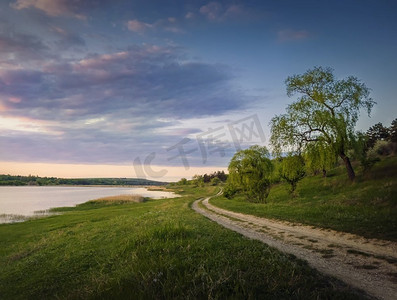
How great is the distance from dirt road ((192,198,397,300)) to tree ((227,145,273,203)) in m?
25.1

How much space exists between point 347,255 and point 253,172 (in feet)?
104

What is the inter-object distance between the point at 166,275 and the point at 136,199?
7527cm

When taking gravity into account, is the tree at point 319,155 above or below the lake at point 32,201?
above

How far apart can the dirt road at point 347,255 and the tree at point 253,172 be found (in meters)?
25.1

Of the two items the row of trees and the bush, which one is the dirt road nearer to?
the row of trees

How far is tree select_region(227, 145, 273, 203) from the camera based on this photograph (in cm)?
3984

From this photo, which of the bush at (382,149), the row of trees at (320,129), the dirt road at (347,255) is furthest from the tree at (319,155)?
the bush at (382,149)

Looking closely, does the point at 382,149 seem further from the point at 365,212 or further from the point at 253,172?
the point at 365,212

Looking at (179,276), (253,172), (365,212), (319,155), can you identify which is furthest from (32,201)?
(365,212)

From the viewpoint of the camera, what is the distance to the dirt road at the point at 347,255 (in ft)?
21.0

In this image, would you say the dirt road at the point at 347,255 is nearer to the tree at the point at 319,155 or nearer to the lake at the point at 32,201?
the tree at the point at 319,155

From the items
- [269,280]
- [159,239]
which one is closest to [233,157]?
[159,239]

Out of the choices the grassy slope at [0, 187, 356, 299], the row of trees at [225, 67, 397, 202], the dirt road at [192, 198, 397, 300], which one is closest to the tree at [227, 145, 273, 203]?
the row of trees at [225, 67, 397, 202]

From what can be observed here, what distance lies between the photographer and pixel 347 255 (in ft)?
29.8
